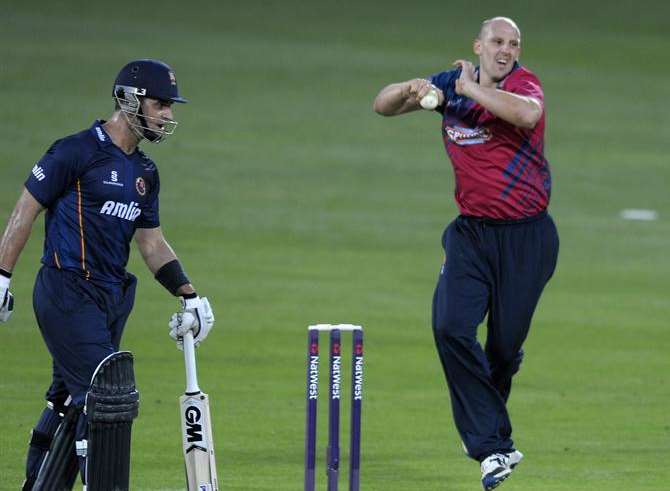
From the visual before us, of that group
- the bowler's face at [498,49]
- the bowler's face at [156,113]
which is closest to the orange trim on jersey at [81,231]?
the bowler's face at [156,113]

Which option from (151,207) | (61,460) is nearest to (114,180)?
(151,207)

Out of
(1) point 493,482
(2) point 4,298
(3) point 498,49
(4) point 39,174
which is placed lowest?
(1) point 493,482

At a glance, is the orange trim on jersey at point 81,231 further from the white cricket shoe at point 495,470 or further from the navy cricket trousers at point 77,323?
the white cricket shoe at point 495,470

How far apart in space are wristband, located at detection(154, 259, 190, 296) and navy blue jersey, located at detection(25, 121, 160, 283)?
40cm

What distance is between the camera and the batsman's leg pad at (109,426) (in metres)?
6.45

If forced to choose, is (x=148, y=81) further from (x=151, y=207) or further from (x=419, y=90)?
(x=419, y=90)

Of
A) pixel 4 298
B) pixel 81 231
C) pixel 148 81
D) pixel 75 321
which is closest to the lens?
pixel 4 298

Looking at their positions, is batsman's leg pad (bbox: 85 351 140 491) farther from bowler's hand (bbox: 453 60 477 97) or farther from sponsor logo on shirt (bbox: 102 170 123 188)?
bowler's hand (bbox: 453 60 477 97)

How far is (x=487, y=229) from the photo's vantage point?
7602mm

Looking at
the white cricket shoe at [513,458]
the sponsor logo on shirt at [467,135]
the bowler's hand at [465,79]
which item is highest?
the bowler's hand at [465,79]

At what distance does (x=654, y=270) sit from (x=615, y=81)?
1179cm

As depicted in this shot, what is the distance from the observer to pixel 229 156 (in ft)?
71.0

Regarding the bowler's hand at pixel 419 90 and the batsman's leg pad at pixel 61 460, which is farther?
the bowler's hand at pixel 419 90

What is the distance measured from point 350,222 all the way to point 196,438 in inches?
460
